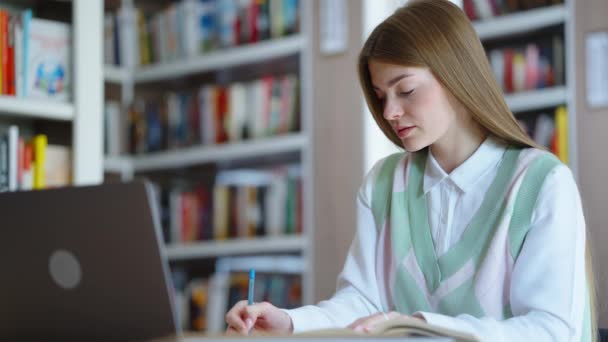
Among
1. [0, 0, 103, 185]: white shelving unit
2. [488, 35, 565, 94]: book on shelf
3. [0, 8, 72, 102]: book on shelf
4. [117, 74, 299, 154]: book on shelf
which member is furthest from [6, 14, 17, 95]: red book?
[488, 35, 565, 94]: book on shelf

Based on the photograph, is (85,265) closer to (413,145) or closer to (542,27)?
(413,145)

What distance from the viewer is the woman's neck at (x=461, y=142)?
1.51m

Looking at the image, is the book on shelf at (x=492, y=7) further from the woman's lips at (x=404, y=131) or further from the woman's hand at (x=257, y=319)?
the woman's hand at (x=257, y=319)

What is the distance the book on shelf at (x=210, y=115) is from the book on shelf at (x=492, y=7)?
2.76 feet

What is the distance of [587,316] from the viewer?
4.47 feet

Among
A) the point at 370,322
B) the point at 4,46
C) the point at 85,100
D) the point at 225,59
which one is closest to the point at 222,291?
the point at 225,59

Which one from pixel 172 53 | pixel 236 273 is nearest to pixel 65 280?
pixel 236 273

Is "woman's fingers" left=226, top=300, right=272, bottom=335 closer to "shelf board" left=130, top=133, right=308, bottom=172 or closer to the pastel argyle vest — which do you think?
the pastel argyle vest

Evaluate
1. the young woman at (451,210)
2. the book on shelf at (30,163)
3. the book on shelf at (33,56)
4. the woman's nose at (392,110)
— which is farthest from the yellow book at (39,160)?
the woman's nose at (392,110)

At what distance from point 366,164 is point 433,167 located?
1924 mm

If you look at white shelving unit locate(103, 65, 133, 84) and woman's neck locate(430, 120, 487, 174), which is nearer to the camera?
woman's neck locate(430, 120, 487, 174)

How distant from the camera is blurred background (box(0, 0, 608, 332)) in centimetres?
260

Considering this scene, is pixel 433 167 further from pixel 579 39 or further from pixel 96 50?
pixel 579 39

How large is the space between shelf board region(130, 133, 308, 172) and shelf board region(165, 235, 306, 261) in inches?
15.7
